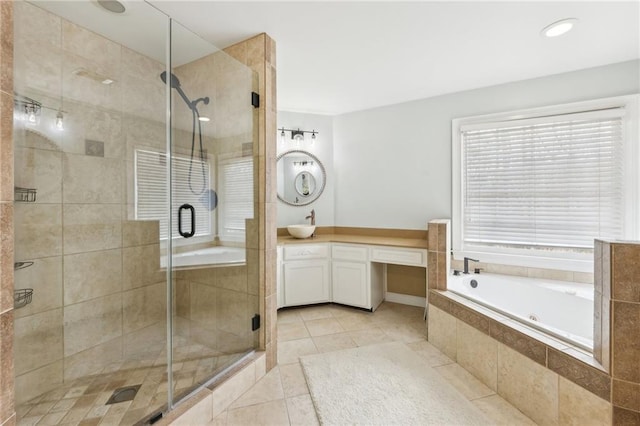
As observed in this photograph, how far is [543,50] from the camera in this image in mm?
2143

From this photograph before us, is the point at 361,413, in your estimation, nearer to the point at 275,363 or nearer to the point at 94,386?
the point at 275,363

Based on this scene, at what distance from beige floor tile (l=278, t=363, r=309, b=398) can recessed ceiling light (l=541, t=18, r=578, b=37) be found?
2.97 meters

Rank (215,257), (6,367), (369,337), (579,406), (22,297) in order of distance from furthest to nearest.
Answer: (369,337), (215,257), (22,297), (579,406), (6,367)

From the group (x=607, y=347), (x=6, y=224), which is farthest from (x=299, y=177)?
(x=607, y=347)

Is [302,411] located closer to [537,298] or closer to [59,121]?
[537,298]

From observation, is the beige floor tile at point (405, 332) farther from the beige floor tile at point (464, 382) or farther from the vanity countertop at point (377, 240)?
the vanity countertop at point (377, 240)

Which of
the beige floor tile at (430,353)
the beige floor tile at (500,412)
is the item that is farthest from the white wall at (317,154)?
the beige floor tile at (500,412)

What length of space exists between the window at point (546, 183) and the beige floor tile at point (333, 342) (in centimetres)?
154

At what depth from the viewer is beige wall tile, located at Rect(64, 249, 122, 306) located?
179 centimetres

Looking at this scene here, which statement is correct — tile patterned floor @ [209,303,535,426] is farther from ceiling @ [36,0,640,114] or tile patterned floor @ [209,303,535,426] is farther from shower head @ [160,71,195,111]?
ceiling @ [36,0,640,114]

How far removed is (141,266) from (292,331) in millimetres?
1452

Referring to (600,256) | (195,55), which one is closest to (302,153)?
(195,55)

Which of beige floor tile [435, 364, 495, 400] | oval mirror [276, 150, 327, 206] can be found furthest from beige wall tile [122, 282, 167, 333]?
beige floor tile [435, 364, 495, 400]

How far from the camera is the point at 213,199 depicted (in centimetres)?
203
